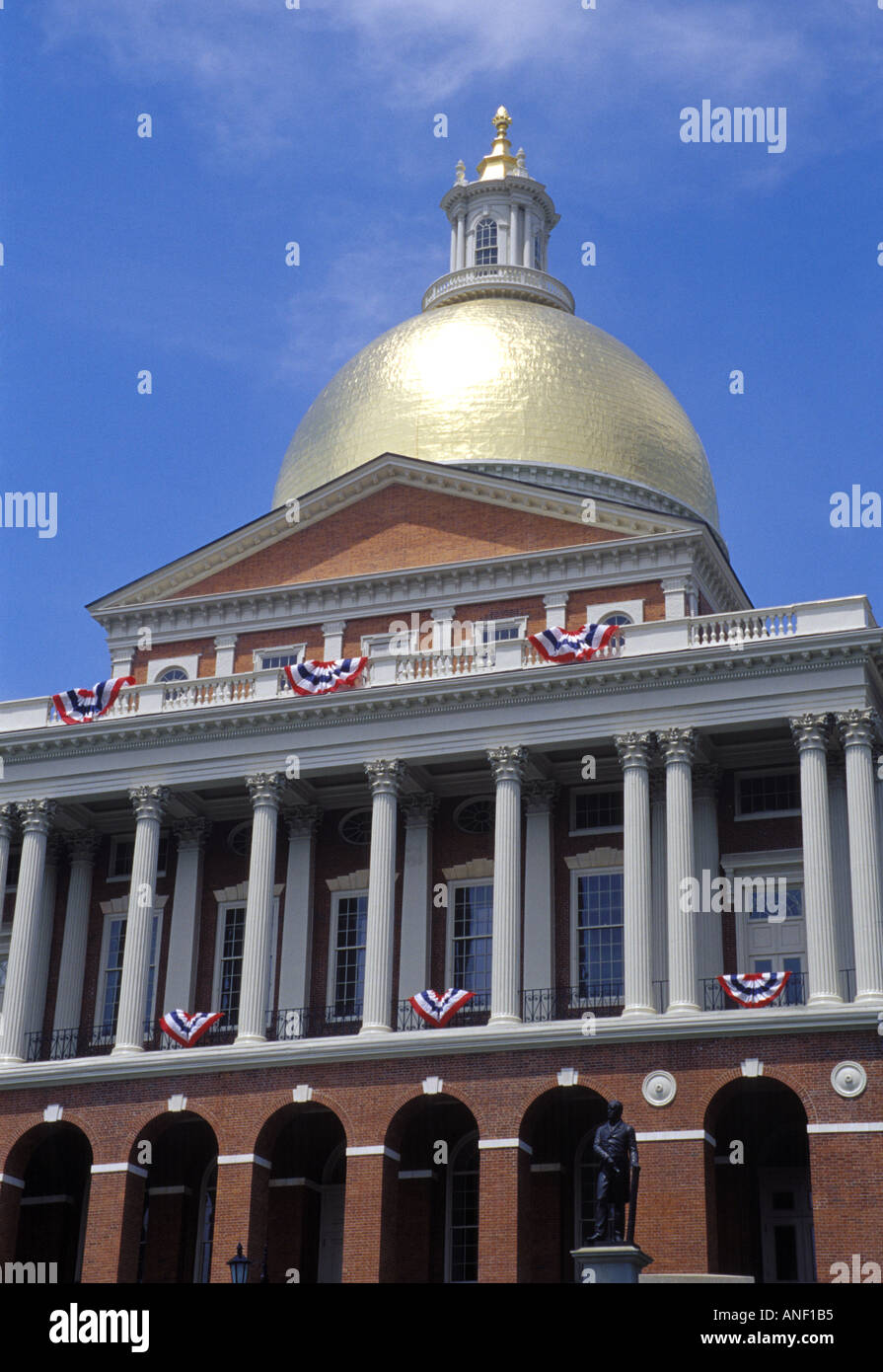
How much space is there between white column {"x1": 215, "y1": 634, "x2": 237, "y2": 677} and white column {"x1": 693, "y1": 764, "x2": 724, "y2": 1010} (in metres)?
13.2

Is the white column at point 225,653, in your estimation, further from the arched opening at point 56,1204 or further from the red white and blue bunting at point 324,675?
the arched opening at point 56,1204

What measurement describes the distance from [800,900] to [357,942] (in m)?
9.91

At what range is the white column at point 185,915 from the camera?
44.3 meters

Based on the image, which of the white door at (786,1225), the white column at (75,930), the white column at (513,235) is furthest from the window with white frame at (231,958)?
the white column at (513,235)

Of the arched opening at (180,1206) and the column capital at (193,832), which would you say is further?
the column capital at (193,832)

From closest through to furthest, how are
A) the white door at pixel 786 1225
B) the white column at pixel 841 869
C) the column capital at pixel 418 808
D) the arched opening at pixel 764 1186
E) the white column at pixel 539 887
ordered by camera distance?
the arched opening at pixel 764 1186 < the white column at pixel 841 869 < the white door at pixel 786 1225 < the white column at pixel 539 887 < the column capital at pixel 418 808

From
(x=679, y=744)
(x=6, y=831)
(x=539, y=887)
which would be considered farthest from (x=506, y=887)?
(x=6, y=831)

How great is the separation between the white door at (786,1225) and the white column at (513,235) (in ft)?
103

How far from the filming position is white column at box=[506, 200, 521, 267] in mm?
60938

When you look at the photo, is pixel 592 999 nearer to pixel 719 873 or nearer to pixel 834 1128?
pixel 719 873

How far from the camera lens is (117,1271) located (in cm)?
3981

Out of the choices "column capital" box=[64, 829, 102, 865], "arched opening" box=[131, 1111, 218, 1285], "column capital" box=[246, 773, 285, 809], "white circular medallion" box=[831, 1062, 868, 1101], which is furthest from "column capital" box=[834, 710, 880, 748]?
"column capital" box=[64, 829, 102, 865]

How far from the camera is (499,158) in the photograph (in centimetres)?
6384

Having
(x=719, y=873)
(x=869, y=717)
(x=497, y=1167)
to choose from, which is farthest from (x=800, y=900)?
(x=497, y=1167)
